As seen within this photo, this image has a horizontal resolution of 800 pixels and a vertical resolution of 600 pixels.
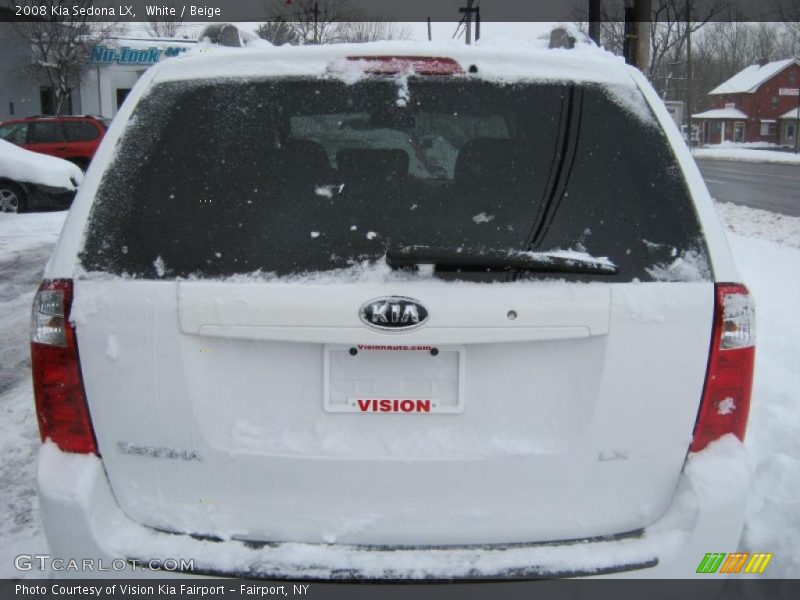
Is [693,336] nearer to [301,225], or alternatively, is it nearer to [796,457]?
[301,225]

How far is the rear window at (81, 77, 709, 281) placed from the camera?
77.0 inches

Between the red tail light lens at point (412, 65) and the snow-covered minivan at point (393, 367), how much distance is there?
291 mm

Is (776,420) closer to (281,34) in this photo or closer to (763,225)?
(763,225)

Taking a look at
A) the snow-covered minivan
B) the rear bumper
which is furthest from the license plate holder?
the rear bumper

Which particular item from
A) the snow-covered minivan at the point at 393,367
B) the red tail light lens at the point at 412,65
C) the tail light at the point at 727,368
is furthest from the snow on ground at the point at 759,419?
the red tail light lens at the point at 412,65

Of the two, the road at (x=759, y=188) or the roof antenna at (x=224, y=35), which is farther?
the road at (x=759, y=188)

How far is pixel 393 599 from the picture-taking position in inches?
74.0

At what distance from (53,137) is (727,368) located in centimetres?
1886

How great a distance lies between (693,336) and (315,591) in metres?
1.18

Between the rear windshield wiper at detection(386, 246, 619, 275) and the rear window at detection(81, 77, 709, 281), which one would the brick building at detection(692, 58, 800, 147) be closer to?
the rear window at detection(81, 77, 709, 281)

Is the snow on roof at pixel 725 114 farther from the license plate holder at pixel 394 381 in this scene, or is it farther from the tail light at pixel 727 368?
the license plate holder at pixel 394 381

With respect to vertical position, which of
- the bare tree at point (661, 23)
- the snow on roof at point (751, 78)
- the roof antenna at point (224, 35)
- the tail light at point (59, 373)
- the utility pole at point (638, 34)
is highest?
the snow on roof at point (751, 78)

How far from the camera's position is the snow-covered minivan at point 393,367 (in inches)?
75.1

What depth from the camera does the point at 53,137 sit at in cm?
1798
